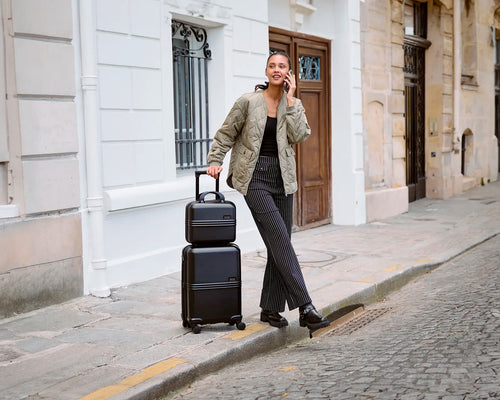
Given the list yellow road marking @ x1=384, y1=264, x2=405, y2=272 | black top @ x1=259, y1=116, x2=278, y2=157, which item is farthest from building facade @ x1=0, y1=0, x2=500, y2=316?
black top @ x1=259, y1=116, x2=278, y2=157

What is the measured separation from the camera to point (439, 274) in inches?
317

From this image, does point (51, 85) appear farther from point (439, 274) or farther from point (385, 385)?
point (439, 274)

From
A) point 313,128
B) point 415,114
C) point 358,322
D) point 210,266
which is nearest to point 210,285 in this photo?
point 210,266

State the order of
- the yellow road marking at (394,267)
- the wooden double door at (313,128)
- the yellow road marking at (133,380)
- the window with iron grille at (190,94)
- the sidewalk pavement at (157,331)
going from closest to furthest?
the yellow road marking at (133,380) < the sidewalk pavement at (157,331) < the yellow road marking at (394,267) < the window with iron grille at (190,94) < the wooden double door at (313,128)

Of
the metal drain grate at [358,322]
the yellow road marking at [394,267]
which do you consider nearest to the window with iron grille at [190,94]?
the yellow road marking at [394,267]

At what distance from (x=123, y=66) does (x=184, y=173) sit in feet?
5.38

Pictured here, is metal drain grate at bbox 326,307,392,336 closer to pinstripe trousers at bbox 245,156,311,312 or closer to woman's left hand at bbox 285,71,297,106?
pinstripe trousers at bbox 245,156,311,312

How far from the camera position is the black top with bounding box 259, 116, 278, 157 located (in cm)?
534

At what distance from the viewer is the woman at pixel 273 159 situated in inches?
209

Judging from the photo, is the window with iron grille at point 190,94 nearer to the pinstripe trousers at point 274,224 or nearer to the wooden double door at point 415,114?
the pinstripe trousers at point 274,224

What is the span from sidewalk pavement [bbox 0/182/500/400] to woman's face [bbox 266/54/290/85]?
1789 mm

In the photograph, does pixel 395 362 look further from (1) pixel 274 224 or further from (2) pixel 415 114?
(2) pixel 415 114

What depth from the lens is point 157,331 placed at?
215 inches

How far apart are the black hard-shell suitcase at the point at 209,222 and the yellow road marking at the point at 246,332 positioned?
2.17 feet
